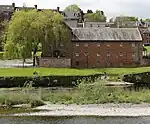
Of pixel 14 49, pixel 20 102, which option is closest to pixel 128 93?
pixel 20 102

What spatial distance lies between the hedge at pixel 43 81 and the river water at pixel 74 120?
2791 centimetres

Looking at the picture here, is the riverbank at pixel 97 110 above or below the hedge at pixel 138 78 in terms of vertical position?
below

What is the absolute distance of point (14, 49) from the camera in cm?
8888

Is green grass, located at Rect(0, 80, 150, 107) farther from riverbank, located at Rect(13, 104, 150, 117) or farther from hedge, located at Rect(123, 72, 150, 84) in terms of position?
hedge, located at Rect(123, 72, 150, 84)

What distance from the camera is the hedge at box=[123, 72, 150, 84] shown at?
77.1 m

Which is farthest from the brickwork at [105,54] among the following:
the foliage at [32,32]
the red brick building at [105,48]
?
the foliage at [32,32]

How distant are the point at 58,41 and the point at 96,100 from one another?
42950mm

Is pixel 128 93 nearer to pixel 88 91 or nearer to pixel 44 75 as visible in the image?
pixel 88 91

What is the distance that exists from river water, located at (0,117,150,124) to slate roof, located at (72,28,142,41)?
5614cm

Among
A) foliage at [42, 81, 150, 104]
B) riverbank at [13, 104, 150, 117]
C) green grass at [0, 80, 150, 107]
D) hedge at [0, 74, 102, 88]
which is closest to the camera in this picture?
riverbank at [13, 104, 150, 117]

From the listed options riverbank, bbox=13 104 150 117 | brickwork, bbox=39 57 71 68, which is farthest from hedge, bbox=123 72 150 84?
riverbank, bbox=13 104 150 117

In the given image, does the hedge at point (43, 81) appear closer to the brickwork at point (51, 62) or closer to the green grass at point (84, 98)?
the green grass at point (84, 98)

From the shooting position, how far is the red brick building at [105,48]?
321 ft

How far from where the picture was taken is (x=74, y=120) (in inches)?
1614
